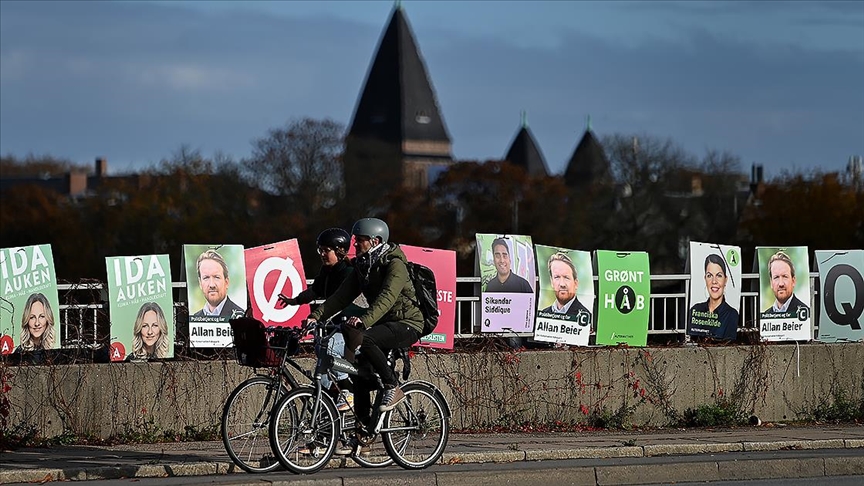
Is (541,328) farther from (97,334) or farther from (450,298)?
(97,334)

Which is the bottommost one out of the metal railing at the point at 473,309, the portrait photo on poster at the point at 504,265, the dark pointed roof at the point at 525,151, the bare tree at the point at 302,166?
the metal railing at the point at 473,309

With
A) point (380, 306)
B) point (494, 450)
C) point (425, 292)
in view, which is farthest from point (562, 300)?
point (380, 306)

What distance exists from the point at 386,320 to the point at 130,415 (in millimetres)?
3718

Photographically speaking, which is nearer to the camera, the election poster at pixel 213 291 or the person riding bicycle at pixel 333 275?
the person riding bicycle at pixel 333 275

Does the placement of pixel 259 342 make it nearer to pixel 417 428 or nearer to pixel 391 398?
pixel 391 398

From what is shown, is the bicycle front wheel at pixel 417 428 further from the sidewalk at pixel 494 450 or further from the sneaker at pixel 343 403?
the sidewalk at pixel 494 450

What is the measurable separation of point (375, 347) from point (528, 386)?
4652 mm

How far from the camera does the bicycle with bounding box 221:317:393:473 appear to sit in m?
11.3

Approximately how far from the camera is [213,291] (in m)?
15.0

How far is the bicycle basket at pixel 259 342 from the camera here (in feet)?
37.2

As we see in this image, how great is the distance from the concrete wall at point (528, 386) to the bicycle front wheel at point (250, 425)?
3.06 meters

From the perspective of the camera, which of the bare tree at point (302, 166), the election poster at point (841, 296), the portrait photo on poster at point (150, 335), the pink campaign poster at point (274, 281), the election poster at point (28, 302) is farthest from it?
the bare tree at point (302, 166)

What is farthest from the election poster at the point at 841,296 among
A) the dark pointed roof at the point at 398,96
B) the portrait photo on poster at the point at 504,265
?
the dark pointed roof at the point at 398,96

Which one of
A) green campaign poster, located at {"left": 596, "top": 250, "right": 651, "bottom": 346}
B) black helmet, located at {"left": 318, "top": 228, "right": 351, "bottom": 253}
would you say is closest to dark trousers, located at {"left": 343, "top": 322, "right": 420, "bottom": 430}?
black helmet, located at {"left": 318, "top": 228, "right": 351, "bottom": 253}
